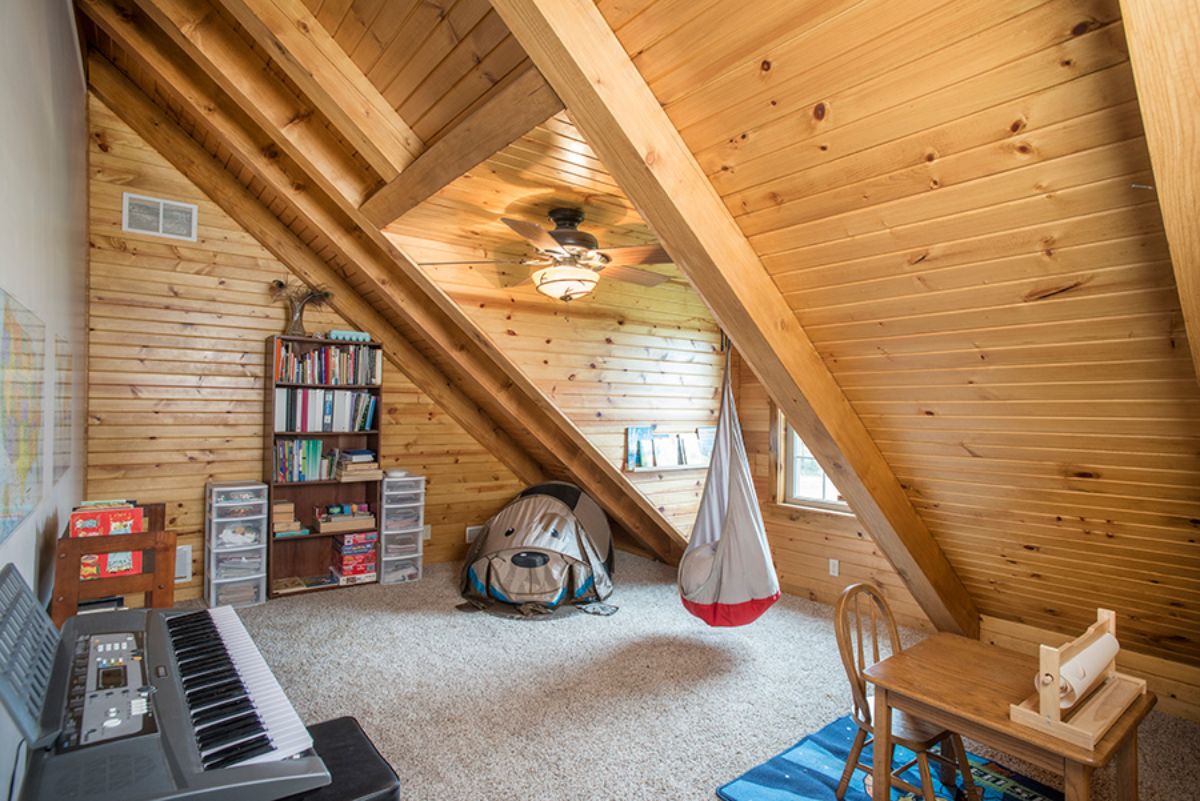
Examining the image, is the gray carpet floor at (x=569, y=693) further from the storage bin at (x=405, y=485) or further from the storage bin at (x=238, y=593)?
the storage bin at (x=405, y=485)

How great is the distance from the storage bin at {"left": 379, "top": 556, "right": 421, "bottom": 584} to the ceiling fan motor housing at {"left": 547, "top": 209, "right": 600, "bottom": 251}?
9.52 feet

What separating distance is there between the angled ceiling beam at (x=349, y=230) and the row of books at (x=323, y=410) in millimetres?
643

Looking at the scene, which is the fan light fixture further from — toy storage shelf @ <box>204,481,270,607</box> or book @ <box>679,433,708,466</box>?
toy storage shelf @ <box>204,481,270,607</box>

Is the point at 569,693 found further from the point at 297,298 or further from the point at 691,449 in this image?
the point at 297,298

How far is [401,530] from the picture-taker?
4711 mm

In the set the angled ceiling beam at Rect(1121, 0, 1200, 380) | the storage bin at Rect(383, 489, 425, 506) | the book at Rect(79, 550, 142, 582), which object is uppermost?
the angled ceiling beam at Rect(1121, 0, 1200, 380)

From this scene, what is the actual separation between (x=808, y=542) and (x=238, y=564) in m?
3.76

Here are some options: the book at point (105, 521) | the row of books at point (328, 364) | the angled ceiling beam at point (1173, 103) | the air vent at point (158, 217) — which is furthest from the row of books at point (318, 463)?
the angled ceiling beam at point (1173, 103)

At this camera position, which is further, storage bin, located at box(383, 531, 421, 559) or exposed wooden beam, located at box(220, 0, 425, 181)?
storage bin, located at box(383, 531, 421, 559)

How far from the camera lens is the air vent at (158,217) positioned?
13.0ft

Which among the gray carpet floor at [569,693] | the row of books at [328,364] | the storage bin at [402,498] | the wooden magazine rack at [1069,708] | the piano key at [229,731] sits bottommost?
the gray carpet floor at [569,693]

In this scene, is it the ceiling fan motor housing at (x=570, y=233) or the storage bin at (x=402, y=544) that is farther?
the storage bin at (x=402, y=544)

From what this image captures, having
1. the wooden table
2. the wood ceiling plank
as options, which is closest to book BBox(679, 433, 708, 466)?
the wooden table

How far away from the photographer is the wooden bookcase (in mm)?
4301
